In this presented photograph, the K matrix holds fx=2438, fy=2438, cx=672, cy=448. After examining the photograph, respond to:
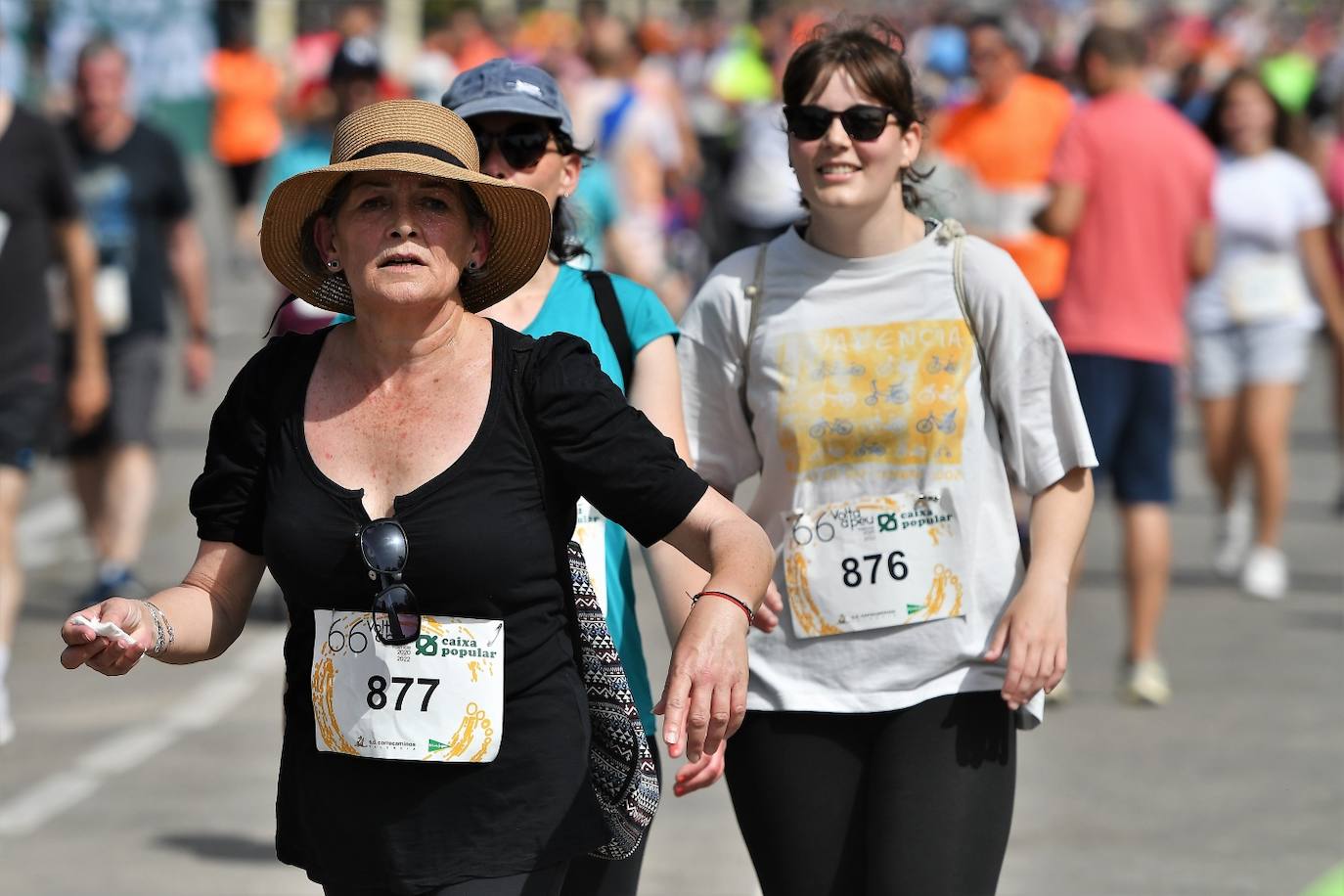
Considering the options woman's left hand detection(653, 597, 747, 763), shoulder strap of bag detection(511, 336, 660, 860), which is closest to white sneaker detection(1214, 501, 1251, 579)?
shoulder strap of bag detection(511, 336, 660, 860)

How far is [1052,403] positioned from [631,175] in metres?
10.8

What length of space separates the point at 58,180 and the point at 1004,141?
3858mm

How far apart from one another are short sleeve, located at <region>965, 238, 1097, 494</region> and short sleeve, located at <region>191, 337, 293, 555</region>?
1313 millimetres

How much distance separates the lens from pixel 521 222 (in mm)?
3615

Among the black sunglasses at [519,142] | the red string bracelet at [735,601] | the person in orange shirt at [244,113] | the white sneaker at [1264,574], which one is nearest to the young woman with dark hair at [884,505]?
the black sunglasses at [519,142]

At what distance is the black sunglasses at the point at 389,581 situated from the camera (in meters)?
3.30

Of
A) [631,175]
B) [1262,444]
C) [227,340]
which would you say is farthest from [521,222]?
[227,340]

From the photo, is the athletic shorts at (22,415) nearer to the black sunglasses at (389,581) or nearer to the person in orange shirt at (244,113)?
the black sunglasses at (389,581)

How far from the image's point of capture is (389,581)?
3.35 metres

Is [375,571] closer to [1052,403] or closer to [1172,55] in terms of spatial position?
[1052,403]

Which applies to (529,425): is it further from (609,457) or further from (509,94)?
(509,94)

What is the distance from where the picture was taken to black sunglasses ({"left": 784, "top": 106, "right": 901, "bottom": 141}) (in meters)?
4.32

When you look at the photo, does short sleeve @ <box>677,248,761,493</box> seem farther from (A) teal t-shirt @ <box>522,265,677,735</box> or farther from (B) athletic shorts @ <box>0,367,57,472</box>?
(B) athletic shorts @ <box>0,367,57,472</box>

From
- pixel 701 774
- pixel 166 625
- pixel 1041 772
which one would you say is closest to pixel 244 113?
pixel 1041 772
